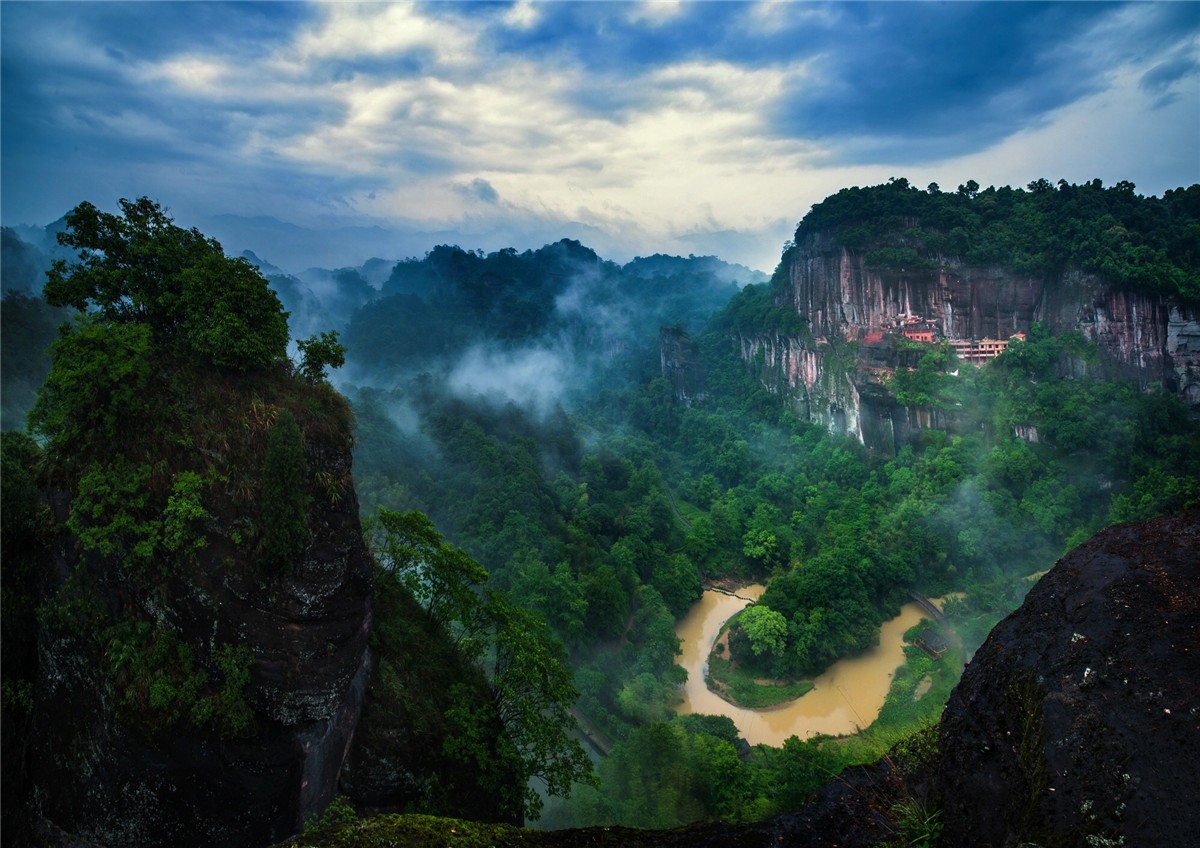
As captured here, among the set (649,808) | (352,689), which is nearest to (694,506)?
(649,808)

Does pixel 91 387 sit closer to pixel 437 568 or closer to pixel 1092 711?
pixel 437 568

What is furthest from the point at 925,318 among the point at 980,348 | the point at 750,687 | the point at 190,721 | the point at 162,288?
the point at 190,721

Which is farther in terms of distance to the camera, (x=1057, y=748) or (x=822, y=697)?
(x=822, y=697)

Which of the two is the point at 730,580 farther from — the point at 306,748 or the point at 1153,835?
the point at 1153,835

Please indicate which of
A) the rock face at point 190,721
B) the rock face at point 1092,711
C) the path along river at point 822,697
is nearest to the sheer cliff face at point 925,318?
the path along river at point 822,697

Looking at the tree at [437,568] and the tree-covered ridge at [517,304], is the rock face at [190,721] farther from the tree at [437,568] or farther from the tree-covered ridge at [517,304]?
the tree-covered ridge at [517,304]

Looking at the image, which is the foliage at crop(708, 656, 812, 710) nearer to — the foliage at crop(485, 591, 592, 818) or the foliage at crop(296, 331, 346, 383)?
the foliage at crop(485, 591, 592, 818)

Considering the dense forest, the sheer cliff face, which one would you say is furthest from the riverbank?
the sheer cliff face
